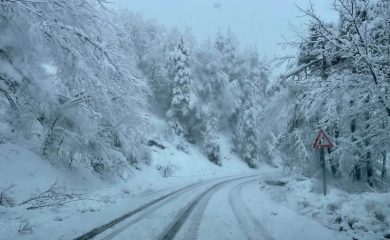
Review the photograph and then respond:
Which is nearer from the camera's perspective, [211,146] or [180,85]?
[180,85]

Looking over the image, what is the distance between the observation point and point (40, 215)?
8.70m

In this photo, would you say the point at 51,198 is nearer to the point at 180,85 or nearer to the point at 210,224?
the point at 210,224

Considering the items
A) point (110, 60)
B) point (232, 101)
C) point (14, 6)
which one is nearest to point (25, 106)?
point (110, 60)

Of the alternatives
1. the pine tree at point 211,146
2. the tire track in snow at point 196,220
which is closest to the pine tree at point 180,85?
the pine tree at point 211,146

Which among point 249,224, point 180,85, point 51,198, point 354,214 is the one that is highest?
point 180,85

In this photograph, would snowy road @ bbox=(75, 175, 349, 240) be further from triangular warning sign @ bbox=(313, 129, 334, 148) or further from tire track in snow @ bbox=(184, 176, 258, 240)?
triangular warning sign @ bbox=(313, 129, 334, 148)

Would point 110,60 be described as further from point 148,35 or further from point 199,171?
point 148,35

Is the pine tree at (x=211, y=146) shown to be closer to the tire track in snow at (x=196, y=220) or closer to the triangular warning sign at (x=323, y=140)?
the tire track in snow at (x=196, y=220)

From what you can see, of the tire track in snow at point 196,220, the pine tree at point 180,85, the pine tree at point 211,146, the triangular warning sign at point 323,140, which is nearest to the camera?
the tire track in snow at point 196,220

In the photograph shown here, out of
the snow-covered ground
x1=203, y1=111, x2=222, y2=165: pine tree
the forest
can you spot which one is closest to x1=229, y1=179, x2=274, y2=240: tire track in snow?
the snow-covered ground

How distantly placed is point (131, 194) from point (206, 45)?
121ft

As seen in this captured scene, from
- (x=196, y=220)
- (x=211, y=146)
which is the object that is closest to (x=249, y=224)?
(x=196, y=220)

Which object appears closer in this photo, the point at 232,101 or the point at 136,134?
the point at 136,134

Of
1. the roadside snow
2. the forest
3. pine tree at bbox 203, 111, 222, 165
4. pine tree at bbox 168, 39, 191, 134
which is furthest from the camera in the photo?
pine tree at bbox 203, 111, 222, 165
